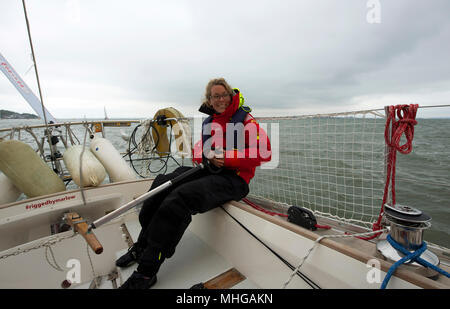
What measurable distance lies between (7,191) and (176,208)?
1.98 m

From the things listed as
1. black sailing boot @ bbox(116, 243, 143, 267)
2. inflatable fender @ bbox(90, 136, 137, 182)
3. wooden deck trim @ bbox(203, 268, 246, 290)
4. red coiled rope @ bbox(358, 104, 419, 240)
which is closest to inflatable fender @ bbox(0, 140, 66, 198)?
inflatable fender @ bbox(90, 136, 137, 182)

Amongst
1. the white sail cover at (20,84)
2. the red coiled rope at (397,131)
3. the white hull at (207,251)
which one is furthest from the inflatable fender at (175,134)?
the white sail cover at (20,84)

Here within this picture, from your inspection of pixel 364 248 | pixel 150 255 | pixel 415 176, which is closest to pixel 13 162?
pixel 150 255

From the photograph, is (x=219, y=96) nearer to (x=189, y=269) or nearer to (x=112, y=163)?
(x=189, y=269)

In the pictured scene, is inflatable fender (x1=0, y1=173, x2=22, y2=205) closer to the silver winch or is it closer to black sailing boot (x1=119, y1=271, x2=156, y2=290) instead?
black sailing boot (x1=119, y1=271, x2=156, y2=290)

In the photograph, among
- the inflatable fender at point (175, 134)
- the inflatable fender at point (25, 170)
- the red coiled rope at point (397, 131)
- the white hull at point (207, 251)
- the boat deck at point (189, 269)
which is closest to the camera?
the white hull at point (207, 251)

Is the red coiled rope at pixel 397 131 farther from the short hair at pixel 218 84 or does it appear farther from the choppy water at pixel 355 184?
the short hair at pixel 218 84

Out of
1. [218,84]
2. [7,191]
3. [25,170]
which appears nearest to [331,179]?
[218,84]

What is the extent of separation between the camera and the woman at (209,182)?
1279 mm

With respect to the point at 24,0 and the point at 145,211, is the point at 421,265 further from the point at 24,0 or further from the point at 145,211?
the point at 24,0

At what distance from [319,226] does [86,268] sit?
1.87 meters

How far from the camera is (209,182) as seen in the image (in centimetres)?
144

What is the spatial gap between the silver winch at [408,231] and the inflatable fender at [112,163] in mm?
2476

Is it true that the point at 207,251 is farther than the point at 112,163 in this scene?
No
